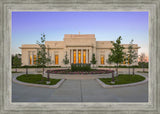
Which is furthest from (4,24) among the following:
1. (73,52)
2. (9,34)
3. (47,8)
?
(73,52)

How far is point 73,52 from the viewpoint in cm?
4056

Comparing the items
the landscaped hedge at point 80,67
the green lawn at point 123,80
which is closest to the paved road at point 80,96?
the green lawn at point 123,80

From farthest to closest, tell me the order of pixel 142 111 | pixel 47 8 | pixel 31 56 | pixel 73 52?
pixel 31 56 < pixel 73 52 < pixel 47 8 < pixel 142 111

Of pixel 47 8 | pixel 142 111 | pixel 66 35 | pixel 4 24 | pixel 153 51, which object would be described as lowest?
pixel 142 111

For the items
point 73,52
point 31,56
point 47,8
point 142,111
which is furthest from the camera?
point 31,56

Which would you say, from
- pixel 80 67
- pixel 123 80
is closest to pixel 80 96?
pixel 123 80

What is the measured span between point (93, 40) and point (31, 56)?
94.8 feet

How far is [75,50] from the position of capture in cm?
4072

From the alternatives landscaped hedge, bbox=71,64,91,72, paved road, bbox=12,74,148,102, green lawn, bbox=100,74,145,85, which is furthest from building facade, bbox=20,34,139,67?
paved road, bbox=12,74,148,102

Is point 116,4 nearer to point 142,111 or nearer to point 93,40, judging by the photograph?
point 142,111

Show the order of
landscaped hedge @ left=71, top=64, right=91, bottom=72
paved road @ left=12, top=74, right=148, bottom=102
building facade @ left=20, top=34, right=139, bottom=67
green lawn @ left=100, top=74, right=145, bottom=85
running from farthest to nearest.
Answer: building facade @ left=20, top=34, right=139, bottom=67 < landscaped hedge @ left=71, top=64, right=91, bottom=72 < green lawn @ left=100, top=74, right=145, bottom=85 < paved road @ left=12, top=74, right=148, bottom=102

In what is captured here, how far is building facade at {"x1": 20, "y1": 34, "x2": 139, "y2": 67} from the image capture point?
1565 inches

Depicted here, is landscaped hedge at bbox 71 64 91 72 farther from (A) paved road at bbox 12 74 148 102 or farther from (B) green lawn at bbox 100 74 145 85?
(A) paved road at bbox 12 74 148 102

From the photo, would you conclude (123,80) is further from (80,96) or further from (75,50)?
(75,50)
